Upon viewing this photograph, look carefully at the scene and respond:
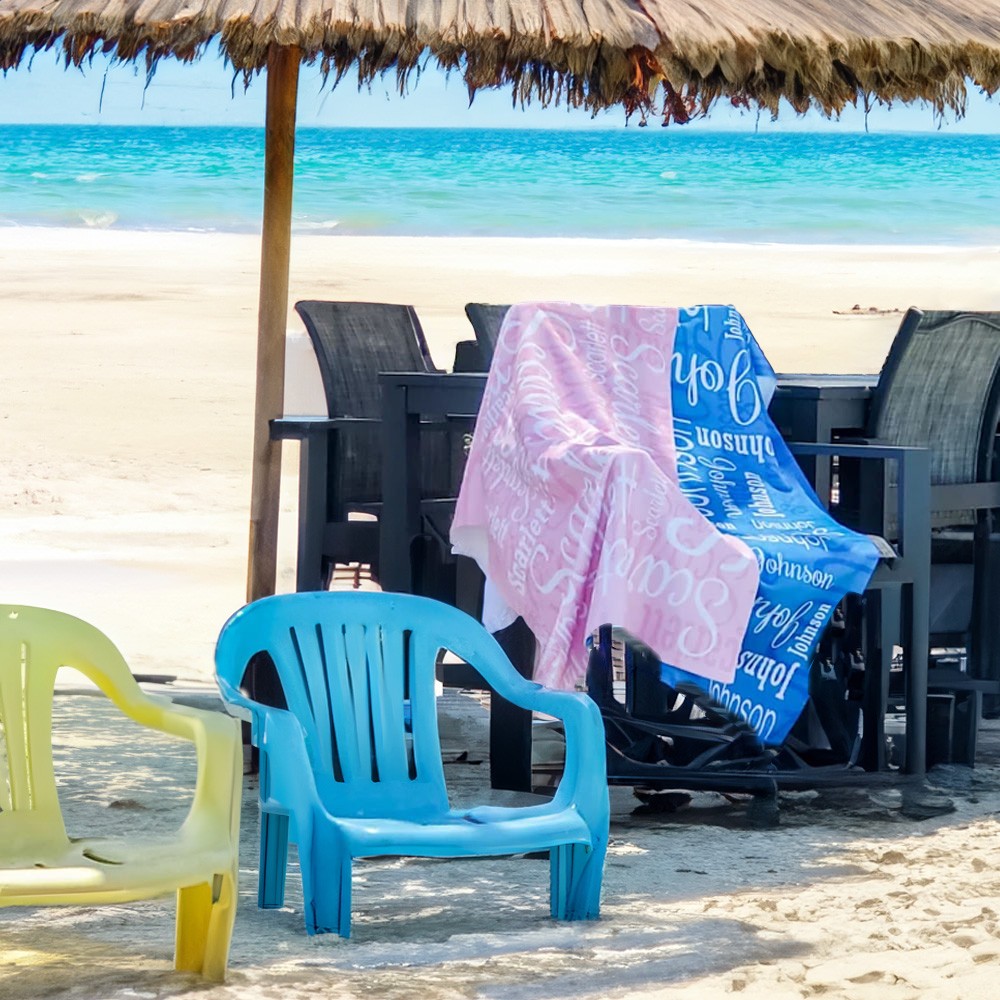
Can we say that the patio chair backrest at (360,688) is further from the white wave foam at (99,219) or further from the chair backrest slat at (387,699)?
the white wave foam at (99,219)

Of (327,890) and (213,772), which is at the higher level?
(213,772)

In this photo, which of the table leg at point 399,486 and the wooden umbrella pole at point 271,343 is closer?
the table leg at point 399,486

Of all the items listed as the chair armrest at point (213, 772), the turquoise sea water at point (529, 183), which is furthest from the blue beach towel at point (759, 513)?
the turquoise sea water at point (529, 183)

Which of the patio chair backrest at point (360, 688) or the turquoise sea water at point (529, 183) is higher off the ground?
the turquoise sea water at point (529, 183)

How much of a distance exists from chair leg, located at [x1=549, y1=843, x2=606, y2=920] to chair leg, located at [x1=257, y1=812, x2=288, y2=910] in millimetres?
575

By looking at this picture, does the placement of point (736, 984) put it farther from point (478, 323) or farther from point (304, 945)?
point (478, 323)

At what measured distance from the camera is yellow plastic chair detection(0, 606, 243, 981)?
298 cm

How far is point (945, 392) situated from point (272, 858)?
2.32m

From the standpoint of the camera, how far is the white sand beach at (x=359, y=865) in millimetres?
3316

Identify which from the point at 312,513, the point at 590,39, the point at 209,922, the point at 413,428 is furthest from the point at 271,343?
the point at 209,922

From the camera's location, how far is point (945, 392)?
4906 millimetres

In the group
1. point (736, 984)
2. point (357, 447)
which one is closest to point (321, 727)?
point (736, 984)

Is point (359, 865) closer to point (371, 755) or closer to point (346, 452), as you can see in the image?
point (371, 755)

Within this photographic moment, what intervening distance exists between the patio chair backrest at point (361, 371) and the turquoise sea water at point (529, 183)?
27442 millimetres
